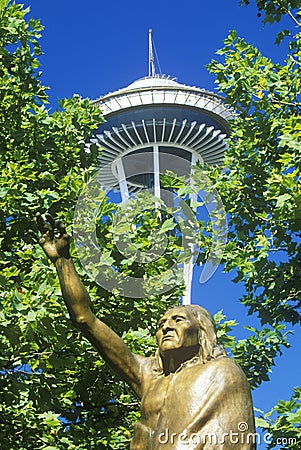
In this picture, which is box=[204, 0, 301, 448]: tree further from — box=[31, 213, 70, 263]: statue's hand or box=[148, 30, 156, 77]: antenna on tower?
box=[148, 30, 156, 77]: antenna on tower

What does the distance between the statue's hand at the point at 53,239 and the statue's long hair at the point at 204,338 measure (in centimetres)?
86

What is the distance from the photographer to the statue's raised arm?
4676mm

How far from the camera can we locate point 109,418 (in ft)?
37.2

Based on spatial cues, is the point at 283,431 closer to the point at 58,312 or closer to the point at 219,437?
the point at 58,312

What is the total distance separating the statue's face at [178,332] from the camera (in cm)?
457

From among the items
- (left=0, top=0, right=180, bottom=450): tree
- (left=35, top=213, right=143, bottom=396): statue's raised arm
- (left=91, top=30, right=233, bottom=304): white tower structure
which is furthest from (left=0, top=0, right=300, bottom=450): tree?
(left=91, top=30, right=233, bottom=304): white tower structure

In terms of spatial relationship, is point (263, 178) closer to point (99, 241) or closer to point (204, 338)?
point (99, 241)

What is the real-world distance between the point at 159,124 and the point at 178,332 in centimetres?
5185

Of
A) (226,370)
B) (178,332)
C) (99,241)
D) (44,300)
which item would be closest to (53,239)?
(178,332)

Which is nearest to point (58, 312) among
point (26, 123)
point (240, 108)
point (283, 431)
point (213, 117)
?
point (283, 431)

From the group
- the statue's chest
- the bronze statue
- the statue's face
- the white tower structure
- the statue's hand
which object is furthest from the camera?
the white tower structure

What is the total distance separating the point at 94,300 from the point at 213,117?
45.3 meters

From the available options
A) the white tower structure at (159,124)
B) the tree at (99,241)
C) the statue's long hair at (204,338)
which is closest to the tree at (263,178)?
the tree at (99,241)

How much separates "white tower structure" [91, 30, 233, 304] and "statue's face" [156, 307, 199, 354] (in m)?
47.1
